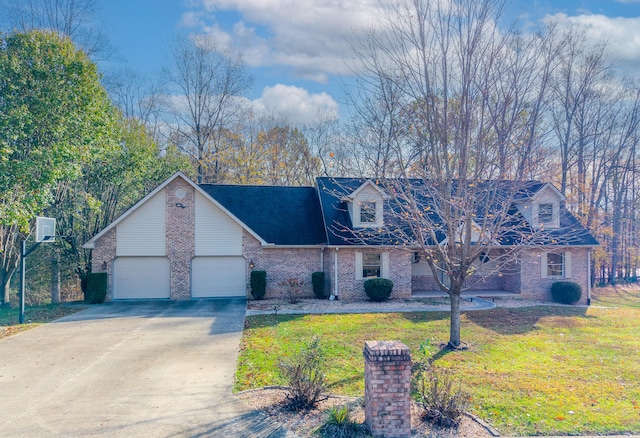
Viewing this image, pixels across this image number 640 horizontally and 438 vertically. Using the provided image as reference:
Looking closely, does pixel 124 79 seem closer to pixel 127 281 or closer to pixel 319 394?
pixel 127 281

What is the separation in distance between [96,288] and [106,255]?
5.03 feet

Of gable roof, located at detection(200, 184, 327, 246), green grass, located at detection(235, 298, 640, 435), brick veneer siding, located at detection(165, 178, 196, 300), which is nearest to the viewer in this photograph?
green grass, located at detection(235, 298, 640, 435)

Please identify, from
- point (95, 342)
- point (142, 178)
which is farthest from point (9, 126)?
point (142, 178)

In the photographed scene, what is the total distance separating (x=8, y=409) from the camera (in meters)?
6.46

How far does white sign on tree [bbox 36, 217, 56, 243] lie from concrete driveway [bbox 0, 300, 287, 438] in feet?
10.4

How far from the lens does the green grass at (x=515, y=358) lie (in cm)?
633

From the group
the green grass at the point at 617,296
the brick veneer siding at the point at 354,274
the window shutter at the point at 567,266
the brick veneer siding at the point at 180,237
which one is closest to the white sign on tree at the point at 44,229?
the brick veneer siding at the point at 180,237

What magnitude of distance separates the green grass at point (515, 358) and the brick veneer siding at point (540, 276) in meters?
3.55

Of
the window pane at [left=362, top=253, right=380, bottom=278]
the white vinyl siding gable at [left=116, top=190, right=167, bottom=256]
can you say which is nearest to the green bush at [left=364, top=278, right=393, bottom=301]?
the window pane at [left=362, top=253, right=380, bottom=278]

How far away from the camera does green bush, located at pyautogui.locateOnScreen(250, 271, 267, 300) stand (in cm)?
1830

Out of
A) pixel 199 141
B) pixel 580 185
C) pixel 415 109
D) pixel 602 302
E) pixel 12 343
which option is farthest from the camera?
pixel 199 141

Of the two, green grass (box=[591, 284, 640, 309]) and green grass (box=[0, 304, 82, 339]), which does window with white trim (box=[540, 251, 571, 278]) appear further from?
green grass (box=[0, 304, 82, 339])

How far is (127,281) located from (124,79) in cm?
1551

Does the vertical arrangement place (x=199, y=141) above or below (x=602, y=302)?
above
